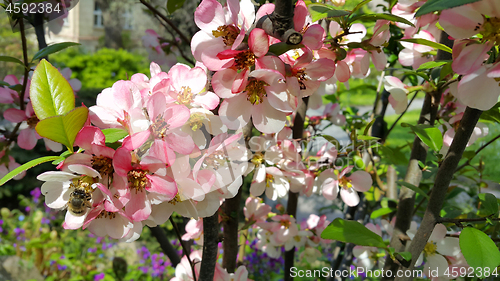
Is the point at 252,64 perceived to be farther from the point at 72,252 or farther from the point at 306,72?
the point at 72,252

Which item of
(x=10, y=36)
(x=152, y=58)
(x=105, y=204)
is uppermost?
(x=105, y=204)

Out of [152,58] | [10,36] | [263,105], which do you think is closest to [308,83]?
[263,105]

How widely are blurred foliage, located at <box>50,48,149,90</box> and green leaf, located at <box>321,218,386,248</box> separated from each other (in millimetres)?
6659

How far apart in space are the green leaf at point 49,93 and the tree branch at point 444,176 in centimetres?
52

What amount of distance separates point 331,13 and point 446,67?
285 millimetres

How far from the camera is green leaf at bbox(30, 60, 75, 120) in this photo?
0.38m

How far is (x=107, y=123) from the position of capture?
411mm

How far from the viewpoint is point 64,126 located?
1.15 ft

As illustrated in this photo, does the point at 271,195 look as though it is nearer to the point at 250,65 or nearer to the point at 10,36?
the point at 250,65

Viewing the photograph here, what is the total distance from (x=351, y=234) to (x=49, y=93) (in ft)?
1.55

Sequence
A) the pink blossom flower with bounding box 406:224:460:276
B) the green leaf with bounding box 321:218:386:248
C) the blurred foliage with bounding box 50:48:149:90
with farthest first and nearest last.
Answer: the blurred foliage with bounding box 50:48:149:90
the pink blossom flower with bounding box 406:224:460:276
the green leaf with bounding box 321:218:386:248

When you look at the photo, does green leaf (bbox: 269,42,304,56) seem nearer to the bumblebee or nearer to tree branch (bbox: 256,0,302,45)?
tree branch (bbox: 256,0,302,45)
